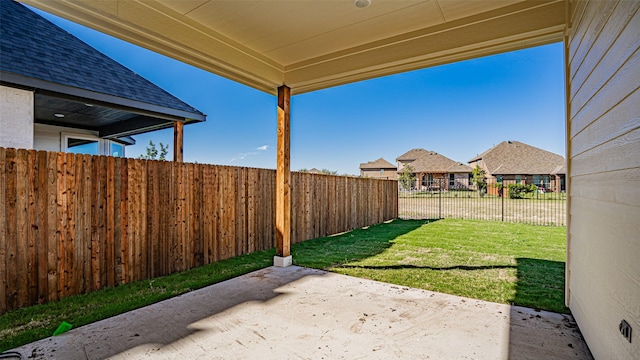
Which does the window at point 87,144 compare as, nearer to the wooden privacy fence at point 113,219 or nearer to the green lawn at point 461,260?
the wooden privacy fence at point 113,219

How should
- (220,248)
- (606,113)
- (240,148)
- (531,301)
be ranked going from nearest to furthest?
(606,113) → (531,301) → (220,248) → (240,148)

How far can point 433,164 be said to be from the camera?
33188 millimetres

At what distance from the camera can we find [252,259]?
4938mm

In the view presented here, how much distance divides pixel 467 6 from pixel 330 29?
1.22 meters

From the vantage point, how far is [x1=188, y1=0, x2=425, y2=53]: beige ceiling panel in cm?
262

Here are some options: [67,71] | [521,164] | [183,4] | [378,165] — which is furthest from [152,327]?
[378,165]

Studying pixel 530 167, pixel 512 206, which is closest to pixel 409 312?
pixel 512 206

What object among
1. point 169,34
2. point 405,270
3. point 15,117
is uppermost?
point 169,34

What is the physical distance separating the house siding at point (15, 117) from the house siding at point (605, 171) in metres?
5.95

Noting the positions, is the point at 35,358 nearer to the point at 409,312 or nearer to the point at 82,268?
the point at 82,268

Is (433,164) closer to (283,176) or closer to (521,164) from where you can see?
(521,164)

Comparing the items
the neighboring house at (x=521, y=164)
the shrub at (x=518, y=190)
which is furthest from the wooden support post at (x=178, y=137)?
the neighboring house at (x=521, y=164)

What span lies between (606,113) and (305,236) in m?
5.50

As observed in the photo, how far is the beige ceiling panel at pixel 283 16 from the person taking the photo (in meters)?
2.62
